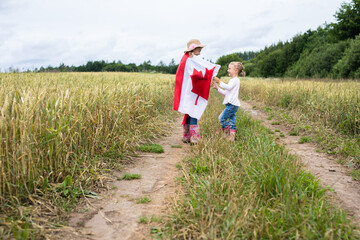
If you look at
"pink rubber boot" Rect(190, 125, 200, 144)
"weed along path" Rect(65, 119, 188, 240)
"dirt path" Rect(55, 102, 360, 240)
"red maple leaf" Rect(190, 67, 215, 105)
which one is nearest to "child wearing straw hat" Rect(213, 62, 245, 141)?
"red maple leaf" Rect(190, 67, 215, 105)

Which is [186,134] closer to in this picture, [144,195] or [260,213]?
[144,195]

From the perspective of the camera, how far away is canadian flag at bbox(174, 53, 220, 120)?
5.23m

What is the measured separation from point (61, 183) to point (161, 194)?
123 centimetres

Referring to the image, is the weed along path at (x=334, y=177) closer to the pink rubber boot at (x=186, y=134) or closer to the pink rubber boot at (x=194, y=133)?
the pink rubber boot at (x=194, y=133)

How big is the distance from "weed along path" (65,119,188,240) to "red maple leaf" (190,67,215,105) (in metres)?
1.62

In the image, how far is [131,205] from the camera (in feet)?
9.77

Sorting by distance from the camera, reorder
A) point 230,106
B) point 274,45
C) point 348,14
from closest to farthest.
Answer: point 230,106 → point 348,14 → point 274,45

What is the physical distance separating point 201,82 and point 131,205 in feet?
10.3

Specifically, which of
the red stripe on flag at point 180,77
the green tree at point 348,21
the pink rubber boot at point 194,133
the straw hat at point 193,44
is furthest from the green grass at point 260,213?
the green tree at point 348,21

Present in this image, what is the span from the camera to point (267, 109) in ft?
36.8

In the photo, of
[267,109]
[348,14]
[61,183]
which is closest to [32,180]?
[61,183]

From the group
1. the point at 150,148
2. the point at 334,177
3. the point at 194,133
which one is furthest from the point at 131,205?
the point at 334,177

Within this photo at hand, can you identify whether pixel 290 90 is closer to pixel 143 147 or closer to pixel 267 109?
pixel 267 109

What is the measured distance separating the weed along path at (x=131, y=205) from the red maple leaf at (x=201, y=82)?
1.62 meters
